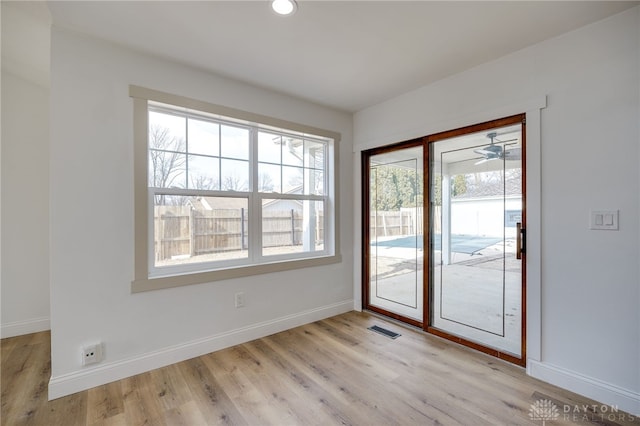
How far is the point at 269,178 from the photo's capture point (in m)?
3.08

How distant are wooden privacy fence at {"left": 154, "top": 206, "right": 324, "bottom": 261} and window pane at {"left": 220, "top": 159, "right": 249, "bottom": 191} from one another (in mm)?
234

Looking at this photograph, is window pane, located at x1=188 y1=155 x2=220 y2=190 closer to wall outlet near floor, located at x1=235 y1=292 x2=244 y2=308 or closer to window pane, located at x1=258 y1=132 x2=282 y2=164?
window pane, located at x1=258 y1=132 x2=282 y2=164

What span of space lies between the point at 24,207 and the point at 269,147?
266 cm

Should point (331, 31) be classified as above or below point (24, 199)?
above

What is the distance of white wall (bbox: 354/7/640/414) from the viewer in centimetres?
180

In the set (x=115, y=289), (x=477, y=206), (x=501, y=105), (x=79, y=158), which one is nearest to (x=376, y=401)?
(x=477, y=206)

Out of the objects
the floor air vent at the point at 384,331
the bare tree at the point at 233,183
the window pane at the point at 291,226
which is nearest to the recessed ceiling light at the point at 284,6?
the bare tree at the point at 233,183

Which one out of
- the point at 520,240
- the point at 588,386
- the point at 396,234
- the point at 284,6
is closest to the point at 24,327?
the point at 284,6

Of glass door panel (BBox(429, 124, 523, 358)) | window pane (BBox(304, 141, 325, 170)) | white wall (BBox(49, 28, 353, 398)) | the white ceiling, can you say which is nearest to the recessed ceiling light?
the white ceiling

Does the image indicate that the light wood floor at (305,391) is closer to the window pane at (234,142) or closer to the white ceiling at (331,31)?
the window pane at (234,142)

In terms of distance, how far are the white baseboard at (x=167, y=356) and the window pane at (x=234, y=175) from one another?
140 cm

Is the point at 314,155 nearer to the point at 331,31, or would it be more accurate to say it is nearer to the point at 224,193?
the point at 224,193

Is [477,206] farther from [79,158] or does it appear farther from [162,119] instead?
[79,158]

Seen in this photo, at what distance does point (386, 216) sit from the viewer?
345 centimetres
